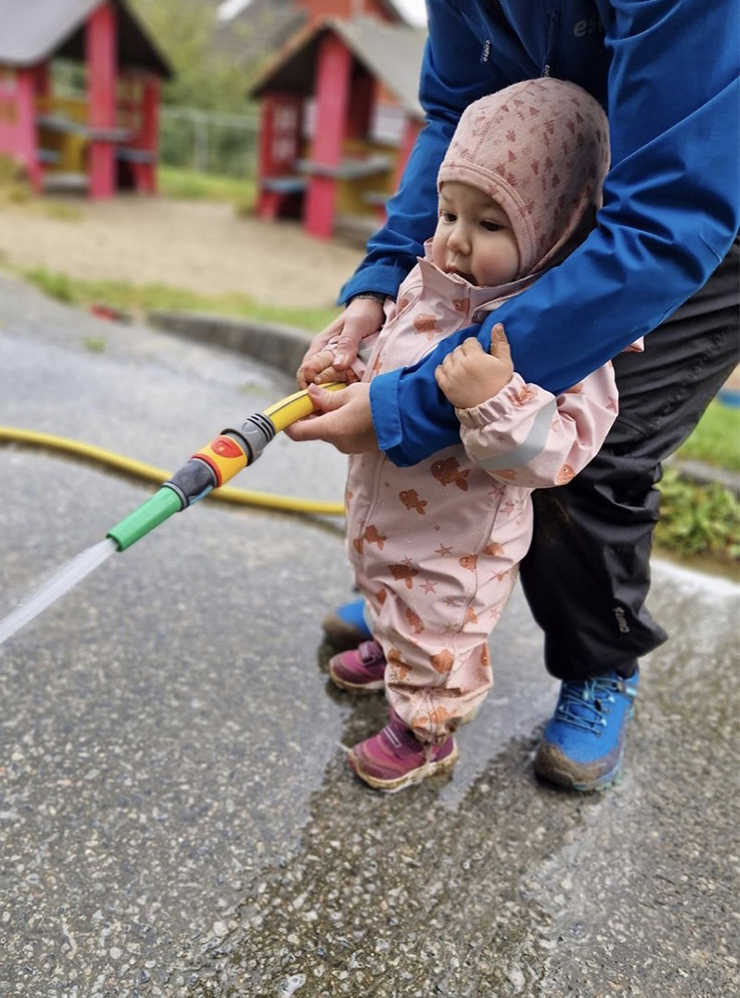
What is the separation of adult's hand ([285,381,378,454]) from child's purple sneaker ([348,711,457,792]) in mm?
532

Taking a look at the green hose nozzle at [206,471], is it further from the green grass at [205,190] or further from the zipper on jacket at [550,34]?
the green grass at [205,190]

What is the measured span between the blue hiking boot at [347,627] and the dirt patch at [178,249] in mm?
5777

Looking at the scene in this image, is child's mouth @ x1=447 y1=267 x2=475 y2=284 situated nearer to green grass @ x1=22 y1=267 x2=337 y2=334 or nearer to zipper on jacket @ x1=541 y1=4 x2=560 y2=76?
zipper on jacket @ x1=541 y1=4 x2=560 y2=76

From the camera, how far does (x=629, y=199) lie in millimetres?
1105

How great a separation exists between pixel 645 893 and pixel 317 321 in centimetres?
431

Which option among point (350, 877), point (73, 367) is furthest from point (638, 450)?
point (73, 367)

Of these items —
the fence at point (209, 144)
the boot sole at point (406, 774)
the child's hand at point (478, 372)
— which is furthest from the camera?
the fence at point (209, 144)

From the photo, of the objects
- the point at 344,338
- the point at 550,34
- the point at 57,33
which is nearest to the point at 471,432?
the point at 344,338

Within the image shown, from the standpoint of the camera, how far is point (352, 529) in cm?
154

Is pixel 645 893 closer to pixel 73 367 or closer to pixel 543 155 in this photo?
pixel 543 155

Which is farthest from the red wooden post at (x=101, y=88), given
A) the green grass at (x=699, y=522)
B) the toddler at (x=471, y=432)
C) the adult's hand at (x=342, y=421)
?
the adult's hand at (x=342, y=421)

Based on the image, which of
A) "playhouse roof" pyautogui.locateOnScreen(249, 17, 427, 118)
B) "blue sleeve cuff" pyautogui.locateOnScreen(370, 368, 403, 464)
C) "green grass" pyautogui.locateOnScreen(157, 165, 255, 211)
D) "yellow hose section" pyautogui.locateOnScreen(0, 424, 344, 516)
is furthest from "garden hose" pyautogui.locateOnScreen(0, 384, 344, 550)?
"green grass" pyautogui.locateOnScreen(157, 165, 255, 211)

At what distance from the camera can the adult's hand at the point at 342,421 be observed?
4.29 ft

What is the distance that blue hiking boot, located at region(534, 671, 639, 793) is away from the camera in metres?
1.62
